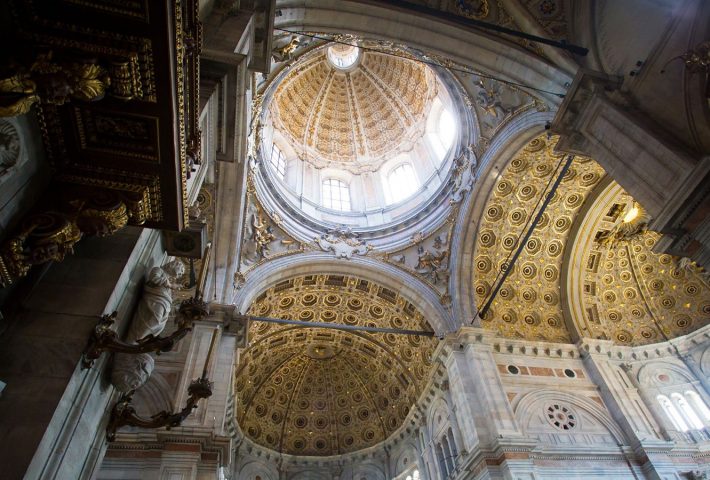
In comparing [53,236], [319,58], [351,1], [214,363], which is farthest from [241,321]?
[319,58]

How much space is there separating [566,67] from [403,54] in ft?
17.8

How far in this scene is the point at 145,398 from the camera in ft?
33.9

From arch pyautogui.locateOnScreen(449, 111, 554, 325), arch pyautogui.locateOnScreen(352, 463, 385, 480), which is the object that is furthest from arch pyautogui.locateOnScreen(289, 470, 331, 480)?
arch pyautogui.locateOnScreen(449, 111, 554, 325)

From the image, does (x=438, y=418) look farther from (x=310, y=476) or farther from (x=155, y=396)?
(x=155, y=396)

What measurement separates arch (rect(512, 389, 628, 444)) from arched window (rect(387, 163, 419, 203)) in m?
10.1

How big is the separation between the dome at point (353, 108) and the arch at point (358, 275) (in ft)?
23.0

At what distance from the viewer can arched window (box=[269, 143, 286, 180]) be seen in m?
19.7

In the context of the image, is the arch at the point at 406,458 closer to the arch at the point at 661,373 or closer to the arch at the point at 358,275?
the arch at the point at 358,275

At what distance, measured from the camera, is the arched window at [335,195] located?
2061cm

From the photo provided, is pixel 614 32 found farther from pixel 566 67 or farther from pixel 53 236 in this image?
pixel 53 236

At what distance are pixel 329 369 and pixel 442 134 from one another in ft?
41.4

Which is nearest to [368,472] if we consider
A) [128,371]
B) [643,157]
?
[643,157]

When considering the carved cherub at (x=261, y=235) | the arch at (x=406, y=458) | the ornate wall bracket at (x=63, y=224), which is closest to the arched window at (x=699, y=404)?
the arch at (x=406, y=458)

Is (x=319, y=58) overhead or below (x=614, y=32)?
overhead
